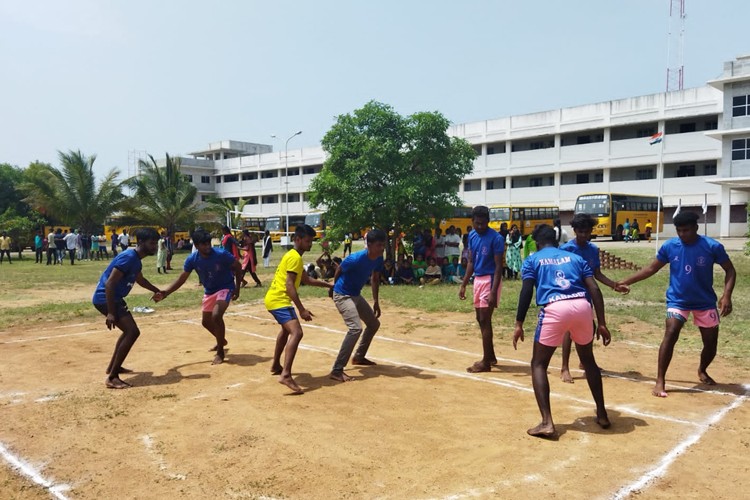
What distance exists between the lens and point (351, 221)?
17.6 metres

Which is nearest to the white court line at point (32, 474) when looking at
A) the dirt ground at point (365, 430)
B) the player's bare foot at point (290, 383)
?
the dirt ground at point (365, 430)

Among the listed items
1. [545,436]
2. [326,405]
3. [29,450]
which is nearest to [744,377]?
[545,436]

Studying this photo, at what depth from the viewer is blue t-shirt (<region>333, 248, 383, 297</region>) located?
22.3 ft

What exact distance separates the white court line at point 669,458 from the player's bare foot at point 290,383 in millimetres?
3383

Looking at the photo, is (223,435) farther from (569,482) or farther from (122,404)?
(569,482)

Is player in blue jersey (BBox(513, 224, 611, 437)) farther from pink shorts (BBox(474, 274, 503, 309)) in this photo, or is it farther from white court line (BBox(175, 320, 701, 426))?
pink shorts (BBox(474, 274, 503, 309))

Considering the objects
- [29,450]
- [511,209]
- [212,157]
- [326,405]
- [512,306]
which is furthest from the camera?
[212,157]

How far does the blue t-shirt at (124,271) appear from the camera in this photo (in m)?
6.59

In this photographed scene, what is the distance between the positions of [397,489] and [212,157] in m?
79.6

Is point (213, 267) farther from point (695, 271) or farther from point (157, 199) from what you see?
point (157, 199)

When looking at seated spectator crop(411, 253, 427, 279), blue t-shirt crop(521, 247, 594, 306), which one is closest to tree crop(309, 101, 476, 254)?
seated spectator crop(411, 253, 427, 279)

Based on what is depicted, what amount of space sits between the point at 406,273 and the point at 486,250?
1030cm

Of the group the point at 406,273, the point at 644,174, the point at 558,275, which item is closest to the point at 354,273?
the point at 558,275

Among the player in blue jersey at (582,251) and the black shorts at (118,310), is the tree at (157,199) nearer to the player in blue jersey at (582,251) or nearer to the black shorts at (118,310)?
the black shorts at (118,310)
